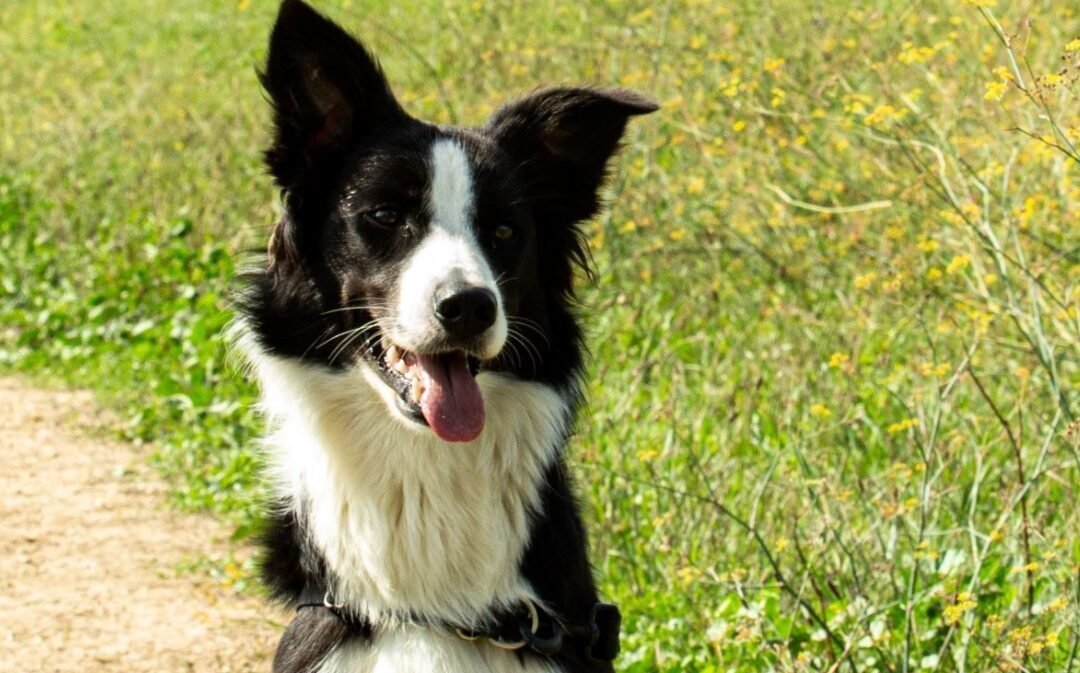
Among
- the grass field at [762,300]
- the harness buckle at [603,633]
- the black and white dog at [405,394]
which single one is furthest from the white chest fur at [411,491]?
the grass field at [762,300]

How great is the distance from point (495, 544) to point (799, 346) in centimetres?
291

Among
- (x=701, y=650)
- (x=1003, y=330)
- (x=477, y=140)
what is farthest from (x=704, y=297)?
(x=477, y=140)

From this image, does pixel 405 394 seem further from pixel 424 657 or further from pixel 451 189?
pixel 424 657

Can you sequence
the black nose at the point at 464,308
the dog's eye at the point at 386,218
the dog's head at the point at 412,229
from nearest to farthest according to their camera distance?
the black nose at the point at 464,308 < the dog's head at the point at 412,229 < the dog's eye at the point at 386,218

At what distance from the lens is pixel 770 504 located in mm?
4949

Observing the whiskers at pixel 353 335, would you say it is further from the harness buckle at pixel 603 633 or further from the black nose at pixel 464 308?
the harness buckle at pixel 603 633

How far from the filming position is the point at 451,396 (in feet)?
11.1

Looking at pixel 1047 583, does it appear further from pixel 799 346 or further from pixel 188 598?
pixel 188 598

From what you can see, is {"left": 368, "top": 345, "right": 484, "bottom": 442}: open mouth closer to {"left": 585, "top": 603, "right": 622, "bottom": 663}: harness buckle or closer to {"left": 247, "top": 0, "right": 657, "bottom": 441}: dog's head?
{"left": 247, "top": 0, "right": 657, "bottom": 441}: dog's head

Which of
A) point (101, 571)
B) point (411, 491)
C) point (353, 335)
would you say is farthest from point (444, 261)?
point (101, 571)

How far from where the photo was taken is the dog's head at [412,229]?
334 cm

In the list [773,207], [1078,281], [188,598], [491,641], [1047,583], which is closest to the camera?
[491,641]

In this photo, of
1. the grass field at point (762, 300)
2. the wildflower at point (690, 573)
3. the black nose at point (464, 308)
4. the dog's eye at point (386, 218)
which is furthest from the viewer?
the grass field at point (762, 300)

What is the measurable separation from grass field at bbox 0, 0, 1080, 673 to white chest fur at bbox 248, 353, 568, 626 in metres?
0.70
